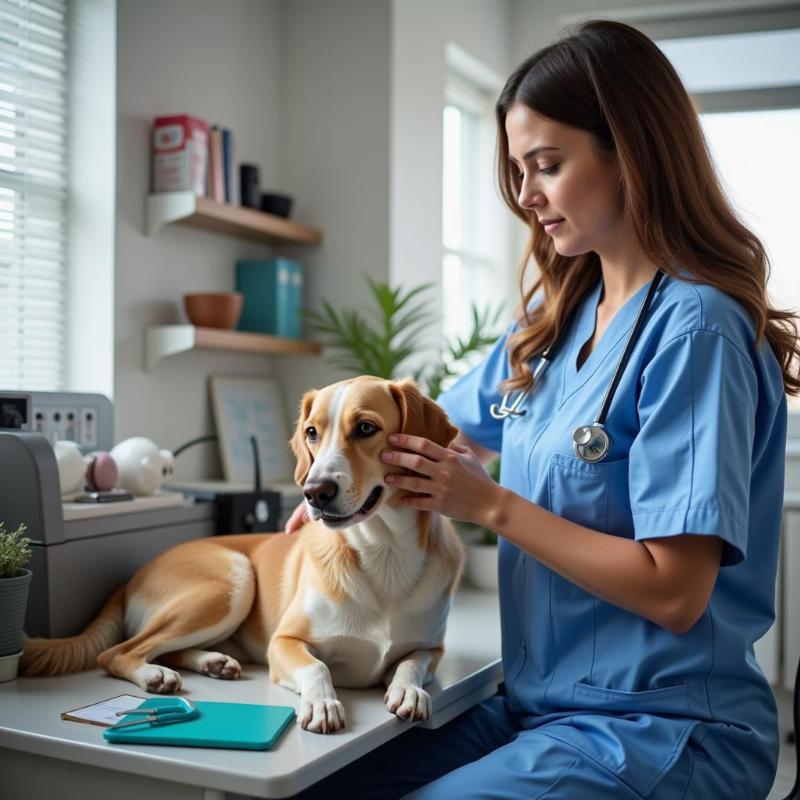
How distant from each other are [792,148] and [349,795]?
3.25m

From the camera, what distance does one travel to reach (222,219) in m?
2.56

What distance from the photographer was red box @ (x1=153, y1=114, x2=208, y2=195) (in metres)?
2.42

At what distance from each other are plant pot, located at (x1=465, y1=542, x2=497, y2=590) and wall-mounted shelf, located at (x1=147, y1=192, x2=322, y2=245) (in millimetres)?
1139

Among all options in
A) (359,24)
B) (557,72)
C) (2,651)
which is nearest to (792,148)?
(359,24)

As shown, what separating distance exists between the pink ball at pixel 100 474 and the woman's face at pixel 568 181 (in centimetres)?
97

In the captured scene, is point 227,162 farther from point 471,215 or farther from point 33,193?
point 471,215

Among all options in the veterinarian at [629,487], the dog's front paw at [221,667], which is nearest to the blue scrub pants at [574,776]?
the veterinarian at [629,487]

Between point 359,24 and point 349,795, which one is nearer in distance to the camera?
point 349,795

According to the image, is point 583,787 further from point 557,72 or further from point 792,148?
point 792,148

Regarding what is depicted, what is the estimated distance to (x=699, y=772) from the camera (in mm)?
1233

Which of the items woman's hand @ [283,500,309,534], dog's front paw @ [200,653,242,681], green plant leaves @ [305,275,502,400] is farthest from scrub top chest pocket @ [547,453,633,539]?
green plant leaves @ [305,275,502,400]

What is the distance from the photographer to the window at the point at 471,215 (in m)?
4.09

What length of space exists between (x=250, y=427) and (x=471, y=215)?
6.50 ft

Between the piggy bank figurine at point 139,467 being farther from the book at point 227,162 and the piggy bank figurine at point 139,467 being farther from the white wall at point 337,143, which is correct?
the white wall at point 337,143
